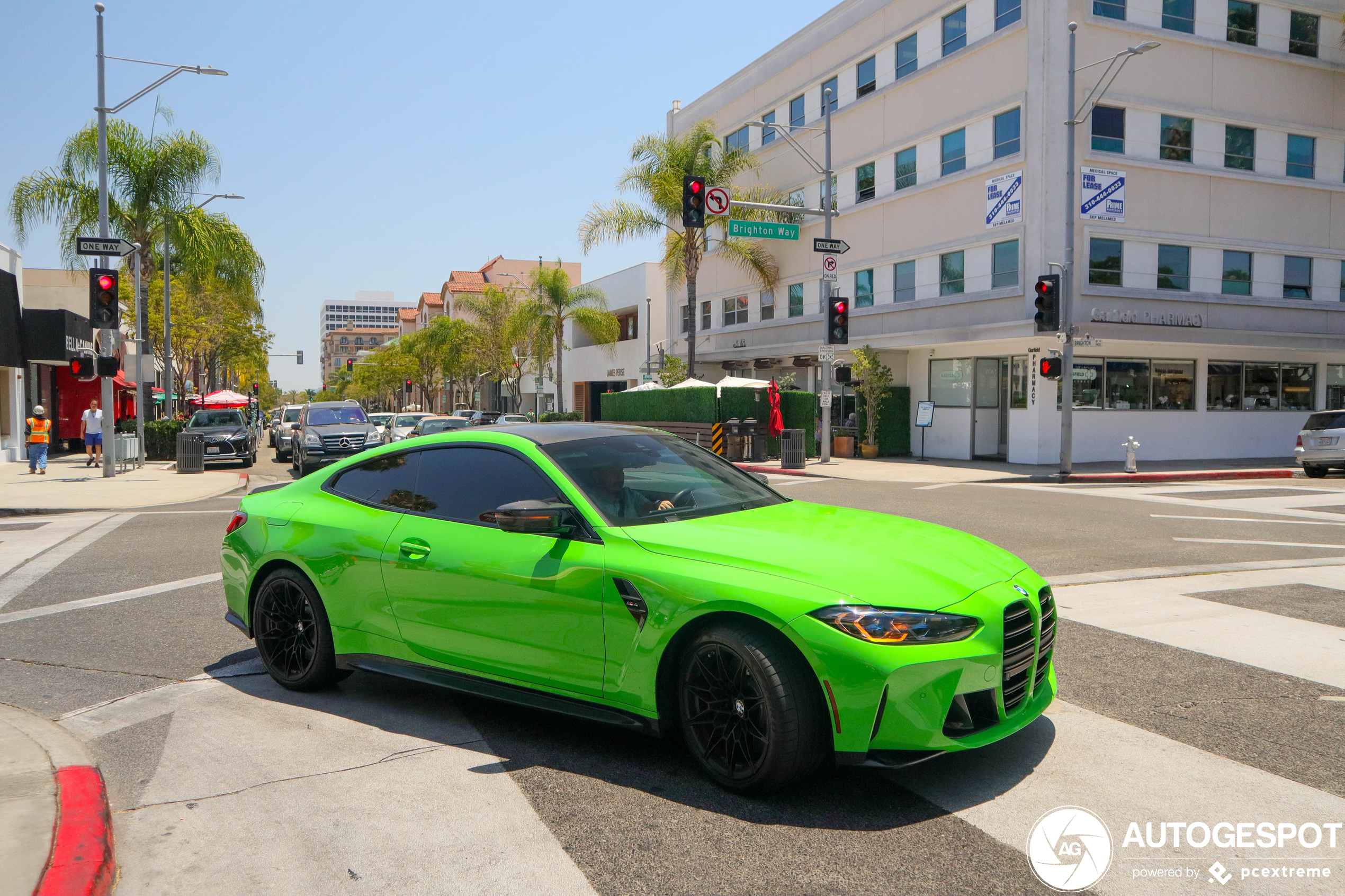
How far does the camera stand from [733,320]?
1660 inches

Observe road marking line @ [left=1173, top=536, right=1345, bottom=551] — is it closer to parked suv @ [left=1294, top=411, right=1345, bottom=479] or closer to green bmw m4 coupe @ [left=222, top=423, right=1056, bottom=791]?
green bmw m4 coupe @ [left=222, top=423, right=1056, bottom=791]

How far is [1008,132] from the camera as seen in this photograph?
2678 centimetres

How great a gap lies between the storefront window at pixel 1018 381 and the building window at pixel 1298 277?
8.74m

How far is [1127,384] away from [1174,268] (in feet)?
11.4

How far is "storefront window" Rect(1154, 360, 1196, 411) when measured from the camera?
27984mm

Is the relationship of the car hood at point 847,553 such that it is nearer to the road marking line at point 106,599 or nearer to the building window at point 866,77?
the road marking line at point 106,599

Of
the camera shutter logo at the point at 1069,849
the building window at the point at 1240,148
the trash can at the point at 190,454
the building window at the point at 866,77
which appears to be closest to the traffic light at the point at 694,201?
the trash can at the point at 190,454

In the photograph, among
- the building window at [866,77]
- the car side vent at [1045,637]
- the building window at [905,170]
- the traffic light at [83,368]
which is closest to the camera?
Answer: the car side vent at [1045,637]

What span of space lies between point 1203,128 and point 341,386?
496 ft

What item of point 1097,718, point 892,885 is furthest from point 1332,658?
point 892,885

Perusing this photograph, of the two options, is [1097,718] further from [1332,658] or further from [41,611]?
[41,611]

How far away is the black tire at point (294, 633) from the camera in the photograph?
5.39 meters

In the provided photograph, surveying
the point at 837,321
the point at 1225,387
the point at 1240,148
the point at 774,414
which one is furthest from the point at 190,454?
the point at 1240,148

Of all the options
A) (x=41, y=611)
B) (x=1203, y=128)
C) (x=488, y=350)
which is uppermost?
(x=1203, y=128)
